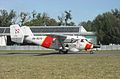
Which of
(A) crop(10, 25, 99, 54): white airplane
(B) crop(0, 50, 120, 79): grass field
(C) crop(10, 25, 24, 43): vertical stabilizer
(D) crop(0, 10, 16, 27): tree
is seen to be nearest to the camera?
(B) crop(0, 50, 120, 79): grass field

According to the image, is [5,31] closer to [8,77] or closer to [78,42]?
[78,42]

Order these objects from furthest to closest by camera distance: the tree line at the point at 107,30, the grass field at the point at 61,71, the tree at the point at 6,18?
the tree at the point at 6,18
the tree line at the point at 107,30
the grass field at the point at 61,71

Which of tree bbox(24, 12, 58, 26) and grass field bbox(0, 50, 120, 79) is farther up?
tree bbox(24, 12, 58, 26)

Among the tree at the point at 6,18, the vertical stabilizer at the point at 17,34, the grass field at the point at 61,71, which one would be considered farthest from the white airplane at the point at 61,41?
the tree at the point at 6,18

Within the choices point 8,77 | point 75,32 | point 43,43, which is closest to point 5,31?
point 75,32

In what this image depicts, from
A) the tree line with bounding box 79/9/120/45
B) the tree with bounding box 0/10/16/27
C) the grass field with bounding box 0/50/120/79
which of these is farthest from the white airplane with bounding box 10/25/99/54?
the tree with bounding box 0/10/16/27

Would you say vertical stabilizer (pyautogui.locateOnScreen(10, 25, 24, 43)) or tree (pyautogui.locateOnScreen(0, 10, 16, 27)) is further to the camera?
tree (pyautogui.locateOnScreen(0, 10, 16, 27))

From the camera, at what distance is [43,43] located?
54750 mm

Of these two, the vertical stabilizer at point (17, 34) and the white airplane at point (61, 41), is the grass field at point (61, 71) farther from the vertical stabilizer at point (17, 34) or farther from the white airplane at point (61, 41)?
the vertical stabilizer at point (17, 34)

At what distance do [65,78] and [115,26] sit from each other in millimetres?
83887

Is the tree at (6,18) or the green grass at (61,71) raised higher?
the tree at (6,18)

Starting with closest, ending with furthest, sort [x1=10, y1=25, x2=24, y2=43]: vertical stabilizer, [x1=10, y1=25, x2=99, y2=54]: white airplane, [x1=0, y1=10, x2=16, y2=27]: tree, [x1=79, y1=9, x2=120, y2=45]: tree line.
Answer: [x1=10, y1=25, x2=99, y2=54]: white airplane < [x1=10, y1=25, x2=24, y2=43]: vertical stabilizer < [x1=79, y1=9, x2=120, y2=45]: tree line < [x1=0, y1=10, x2=16, y2=27]: tree

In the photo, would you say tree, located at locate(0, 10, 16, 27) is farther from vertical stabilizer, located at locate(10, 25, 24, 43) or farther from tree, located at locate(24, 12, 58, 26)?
vertical stabilizer, located at locate(10, 25, 24, 43)

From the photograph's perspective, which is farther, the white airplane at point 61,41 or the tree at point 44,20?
the tree at point 44,20
